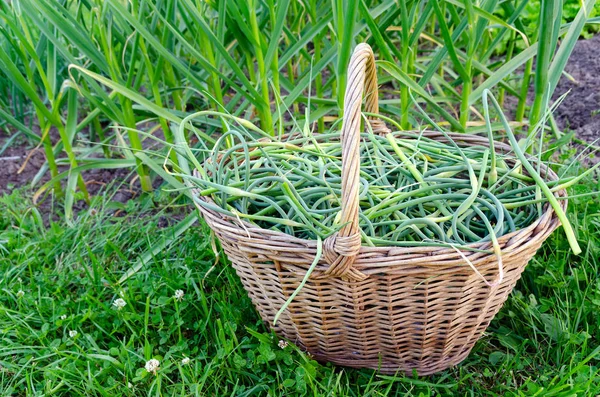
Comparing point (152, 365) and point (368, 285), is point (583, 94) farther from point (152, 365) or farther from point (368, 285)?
point (152, 365)

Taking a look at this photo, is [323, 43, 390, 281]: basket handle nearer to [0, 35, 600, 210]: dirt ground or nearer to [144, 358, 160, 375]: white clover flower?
[144, 358, 160, 375]: white clover flower

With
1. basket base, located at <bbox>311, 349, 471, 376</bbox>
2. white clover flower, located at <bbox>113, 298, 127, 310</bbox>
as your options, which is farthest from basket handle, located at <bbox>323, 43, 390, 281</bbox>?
white clover flower, located at <bbox>113, 298, 127, 310</bbox>

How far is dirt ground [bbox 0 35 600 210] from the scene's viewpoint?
1.75 metres

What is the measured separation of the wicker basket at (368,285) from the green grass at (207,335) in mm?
55

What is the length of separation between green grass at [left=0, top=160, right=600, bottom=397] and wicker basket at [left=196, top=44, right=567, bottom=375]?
0.18ft

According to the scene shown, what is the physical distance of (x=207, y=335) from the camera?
1200 millimetres

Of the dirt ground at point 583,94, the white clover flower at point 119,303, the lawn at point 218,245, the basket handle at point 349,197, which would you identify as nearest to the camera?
the basket handle at point 349,197

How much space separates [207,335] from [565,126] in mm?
1248

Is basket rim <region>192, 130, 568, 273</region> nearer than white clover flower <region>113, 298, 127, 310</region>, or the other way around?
basket rim <region>192, 130, 568, 273</region>

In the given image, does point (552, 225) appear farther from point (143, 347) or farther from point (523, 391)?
point (143, 347)

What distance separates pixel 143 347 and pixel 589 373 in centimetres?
82

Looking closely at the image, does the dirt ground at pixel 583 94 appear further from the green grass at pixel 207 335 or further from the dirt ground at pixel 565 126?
the green grass at pixel 207 335

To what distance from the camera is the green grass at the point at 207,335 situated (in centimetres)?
107

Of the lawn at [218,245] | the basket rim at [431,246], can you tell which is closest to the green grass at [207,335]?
the lawn at [218,245]
